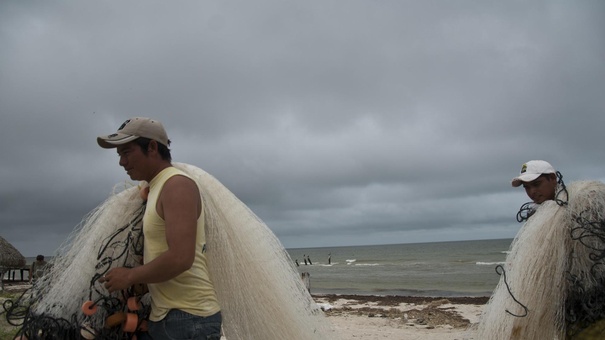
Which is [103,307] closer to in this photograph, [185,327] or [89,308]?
[89,308]

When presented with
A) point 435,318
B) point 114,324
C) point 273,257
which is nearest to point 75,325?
point 114,324

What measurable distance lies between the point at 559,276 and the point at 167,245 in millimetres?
2543

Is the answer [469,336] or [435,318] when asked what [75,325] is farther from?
[435,318]

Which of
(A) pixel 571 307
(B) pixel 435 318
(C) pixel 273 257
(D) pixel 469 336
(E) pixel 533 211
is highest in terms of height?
(E) pixel 533 211

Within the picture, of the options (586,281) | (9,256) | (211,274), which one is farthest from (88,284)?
(9,256)

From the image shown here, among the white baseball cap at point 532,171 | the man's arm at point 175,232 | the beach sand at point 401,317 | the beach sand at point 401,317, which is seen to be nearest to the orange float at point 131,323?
the man's arm at point 175,232

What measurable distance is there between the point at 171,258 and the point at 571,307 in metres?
2.56

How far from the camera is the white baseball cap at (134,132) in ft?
7.78

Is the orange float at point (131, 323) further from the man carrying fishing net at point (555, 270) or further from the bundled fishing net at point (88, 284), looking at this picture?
the man carrying fishing net at point (555, 270)

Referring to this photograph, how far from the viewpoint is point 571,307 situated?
3297mm

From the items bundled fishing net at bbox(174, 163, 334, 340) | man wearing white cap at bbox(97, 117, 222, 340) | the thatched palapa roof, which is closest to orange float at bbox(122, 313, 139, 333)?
man wearing white cap at bbox(97, 117, 222, 340)

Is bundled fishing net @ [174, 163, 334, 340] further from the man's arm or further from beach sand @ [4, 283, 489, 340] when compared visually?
beach sand @ [4, 283, 489, 340]

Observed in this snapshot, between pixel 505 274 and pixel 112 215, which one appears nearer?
pixel 112 215

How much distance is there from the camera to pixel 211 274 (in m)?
2.73
